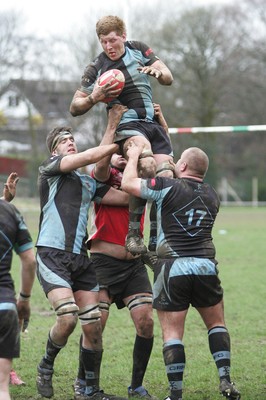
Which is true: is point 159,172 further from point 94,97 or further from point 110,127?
point 94,97

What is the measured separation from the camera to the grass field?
7.66m

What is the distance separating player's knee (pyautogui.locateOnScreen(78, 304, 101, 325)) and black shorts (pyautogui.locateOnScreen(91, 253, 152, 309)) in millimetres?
593

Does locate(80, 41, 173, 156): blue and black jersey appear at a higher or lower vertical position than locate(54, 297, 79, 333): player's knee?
higher

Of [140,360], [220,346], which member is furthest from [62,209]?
[220,346]

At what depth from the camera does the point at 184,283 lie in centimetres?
658

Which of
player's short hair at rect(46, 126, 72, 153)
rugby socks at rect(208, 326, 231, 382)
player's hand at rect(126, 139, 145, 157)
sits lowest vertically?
rugby socks at rect(208, 326, 231, 382)

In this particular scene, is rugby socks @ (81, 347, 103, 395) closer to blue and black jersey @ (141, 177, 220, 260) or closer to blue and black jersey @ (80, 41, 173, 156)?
blue and black jersey @ (141, 177, 220, 260)

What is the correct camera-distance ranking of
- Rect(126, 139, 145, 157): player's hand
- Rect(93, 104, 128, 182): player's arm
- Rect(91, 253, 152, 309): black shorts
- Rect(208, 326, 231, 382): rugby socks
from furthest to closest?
1. Rect(91, 253, 152, 309): black shorts
2. Rect(93, 104, 128, 182): player's arm
3. Rect(126, 139, 145, 157): player's hand
4. Rect(208, 326, 231, 382): rugby socks

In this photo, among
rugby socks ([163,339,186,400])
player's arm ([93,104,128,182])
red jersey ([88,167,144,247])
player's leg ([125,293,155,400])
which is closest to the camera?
rugby socks ([163,339,186,400])

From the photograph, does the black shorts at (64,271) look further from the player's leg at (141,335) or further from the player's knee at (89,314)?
the player's leg at (141,335)

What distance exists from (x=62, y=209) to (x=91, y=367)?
4.78 feet

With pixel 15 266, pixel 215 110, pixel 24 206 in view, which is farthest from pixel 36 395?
pixel 215 110

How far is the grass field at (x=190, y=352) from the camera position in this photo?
7.66 m

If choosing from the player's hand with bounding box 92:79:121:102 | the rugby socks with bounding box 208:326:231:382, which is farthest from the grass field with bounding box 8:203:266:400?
the player's hand with bounding box 92:79:121:102
